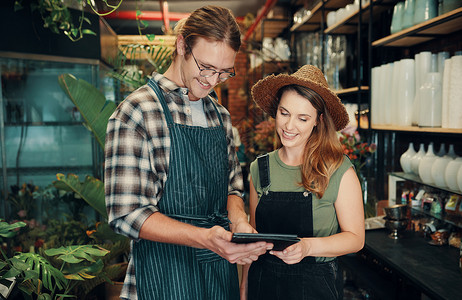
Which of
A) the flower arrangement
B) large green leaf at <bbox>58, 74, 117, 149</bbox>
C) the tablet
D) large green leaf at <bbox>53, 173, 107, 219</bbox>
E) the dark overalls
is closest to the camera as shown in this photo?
the tablet

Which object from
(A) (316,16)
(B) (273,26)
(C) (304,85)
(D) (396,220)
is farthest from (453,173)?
(B) (273,26)

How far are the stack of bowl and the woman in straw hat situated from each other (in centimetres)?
96

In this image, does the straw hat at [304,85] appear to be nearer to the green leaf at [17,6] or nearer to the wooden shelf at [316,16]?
the green leaf at [17,6]

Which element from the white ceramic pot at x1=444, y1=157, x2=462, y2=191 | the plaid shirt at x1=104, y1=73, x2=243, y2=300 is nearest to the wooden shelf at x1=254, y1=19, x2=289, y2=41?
the white ceramic pot at x1=444, y1=157, x2=462, y2=191

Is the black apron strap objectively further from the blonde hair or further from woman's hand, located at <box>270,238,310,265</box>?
the blonde hair

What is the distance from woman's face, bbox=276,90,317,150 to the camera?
1.68m

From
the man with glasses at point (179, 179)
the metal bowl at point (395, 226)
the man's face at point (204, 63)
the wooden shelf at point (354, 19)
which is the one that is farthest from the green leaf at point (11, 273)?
the wooden shelf at point (354, 19)

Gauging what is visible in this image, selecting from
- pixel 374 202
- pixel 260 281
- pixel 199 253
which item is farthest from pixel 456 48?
pixel 199 253

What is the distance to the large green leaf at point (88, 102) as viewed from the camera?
8.36 ft

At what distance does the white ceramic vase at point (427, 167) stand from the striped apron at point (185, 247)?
5.09 feet

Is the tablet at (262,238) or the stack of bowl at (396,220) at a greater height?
the tablet at (262,238)

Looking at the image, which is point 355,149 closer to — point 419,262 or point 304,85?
point 419,262

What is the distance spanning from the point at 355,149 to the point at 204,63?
1.87m

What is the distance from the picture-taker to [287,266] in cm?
162
